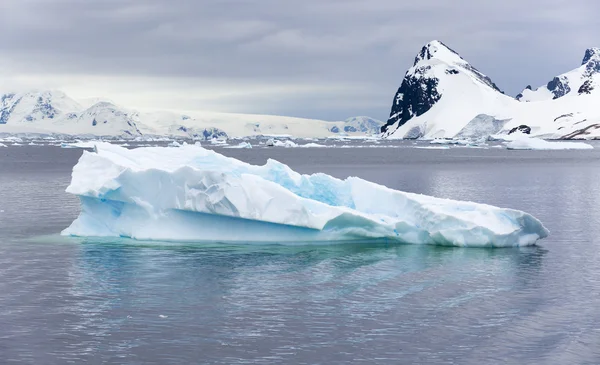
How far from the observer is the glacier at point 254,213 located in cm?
2348

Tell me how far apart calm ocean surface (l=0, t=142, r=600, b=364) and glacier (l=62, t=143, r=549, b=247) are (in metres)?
0.64

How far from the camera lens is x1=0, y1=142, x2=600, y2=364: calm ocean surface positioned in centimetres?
1312

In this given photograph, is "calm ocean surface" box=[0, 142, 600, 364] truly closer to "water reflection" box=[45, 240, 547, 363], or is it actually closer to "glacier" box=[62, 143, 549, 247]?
"water reflection" box=[45, 240, 547, 363]

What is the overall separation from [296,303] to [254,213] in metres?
7.47

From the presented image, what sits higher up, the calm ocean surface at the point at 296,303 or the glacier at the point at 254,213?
the glacier at the point at 254,213

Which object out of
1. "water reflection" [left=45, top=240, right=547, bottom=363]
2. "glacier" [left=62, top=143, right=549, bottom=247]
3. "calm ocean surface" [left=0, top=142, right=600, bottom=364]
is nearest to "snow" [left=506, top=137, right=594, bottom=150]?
"calm ocean surface" [left=0, top=142, right=600, bottom=364]

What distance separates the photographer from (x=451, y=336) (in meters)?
14.0

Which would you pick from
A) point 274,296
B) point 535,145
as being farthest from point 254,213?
point 535,145

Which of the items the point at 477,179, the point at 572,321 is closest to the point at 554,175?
the point at 477,179

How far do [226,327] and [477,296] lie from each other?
5.86m

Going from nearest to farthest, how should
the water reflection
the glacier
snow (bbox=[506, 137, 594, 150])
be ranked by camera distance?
the water reflection
the glacier
snow (bbox=[506, 137, 594, 150])

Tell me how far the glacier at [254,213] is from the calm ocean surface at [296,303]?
64cm

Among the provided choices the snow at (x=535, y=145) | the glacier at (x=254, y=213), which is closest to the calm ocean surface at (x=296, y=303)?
the glacier at (x=254, y=213)

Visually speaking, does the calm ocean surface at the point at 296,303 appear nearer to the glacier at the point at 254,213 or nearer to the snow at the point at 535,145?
the glacier at the point at 254,213
